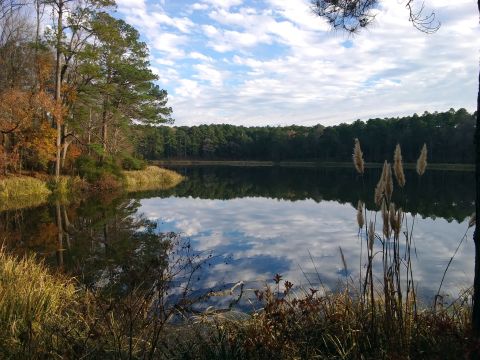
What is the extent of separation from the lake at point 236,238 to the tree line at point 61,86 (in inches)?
222

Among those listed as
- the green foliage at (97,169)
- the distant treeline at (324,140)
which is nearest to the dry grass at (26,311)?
the green foliage at (97,169)

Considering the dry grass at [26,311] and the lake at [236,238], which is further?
the lake at [236,238]

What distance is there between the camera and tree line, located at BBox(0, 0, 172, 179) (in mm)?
22719

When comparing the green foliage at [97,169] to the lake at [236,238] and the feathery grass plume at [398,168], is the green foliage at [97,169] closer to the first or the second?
the lake at [236,238]

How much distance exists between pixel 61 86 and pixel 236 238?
1817cm

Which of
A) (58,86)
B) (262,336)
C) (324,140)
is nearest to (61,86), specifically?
(58,86)

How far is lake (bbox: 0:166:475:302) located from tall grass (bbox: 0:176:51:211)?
5.91 ft

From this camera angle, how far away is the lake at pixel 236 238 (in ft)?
27.7

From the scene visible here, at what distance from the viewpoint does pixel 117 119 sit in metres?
31.0

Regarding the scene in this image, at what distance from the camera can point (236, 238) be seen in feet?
40.9

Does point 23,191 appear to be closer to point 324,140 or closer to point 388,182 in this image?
point 388,182

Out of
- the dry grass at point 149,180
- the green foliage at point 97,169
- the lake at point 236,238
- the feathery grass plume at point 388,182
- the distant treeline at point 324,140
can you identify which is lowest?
the lake at point 236,238

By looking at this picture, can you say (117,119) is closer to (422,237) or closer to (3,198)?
(3,198)

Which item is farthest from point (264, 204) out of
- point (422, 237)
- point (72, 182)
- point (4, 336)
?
point (4, 336)
